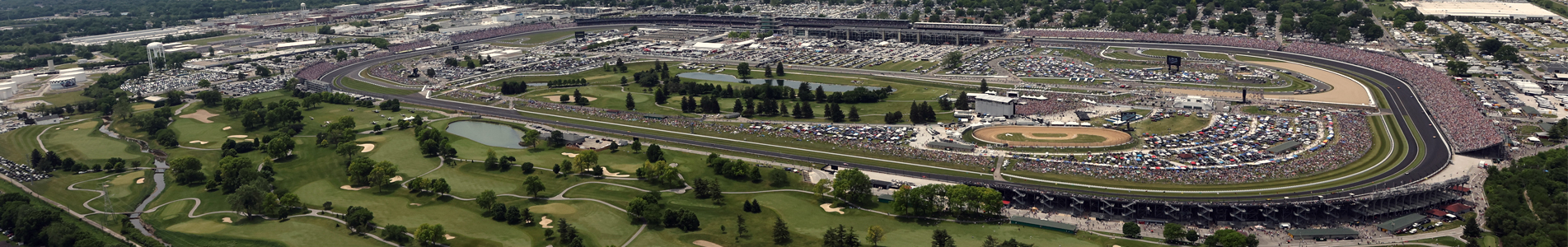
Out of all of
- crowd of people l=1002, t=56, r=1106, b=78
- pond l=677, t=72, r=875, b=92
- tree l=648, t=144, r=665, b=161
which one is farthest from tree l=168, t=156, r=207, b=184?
crowd of people l=1002, t=56, r=1106, b=78

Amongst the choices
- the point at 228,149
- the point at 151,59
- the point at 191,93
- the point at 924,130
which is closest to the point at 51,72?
the point at 151,59

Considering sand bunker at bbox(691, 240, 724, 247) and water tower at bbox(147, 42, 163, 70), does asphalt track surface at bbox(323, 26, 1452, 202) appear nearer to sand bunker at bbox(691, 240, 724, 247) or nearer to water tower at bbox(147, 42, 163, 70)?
sand bunker at bbox(691, 240, 724, 247)

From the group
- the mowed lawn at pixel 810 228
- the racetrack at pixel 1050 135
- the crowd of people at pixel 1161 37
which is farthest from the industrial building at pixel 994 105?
the crowd of people at pixel 1161 37

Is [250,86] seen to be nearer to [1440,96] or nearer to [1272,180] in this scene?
[1272,180]

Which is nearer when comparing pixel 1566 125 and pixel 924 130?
pixel 1566 125

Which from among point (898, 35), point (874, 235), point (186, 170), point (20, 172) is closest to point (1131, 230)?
point (874, 235)

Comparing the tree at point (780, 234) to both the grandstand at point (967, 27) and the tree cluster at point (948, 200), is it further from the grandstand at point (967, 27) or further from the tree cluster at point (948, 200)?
the grandstand at point (967, 27)

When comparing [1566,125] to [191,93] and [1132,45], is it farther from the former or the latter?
[191,93]
